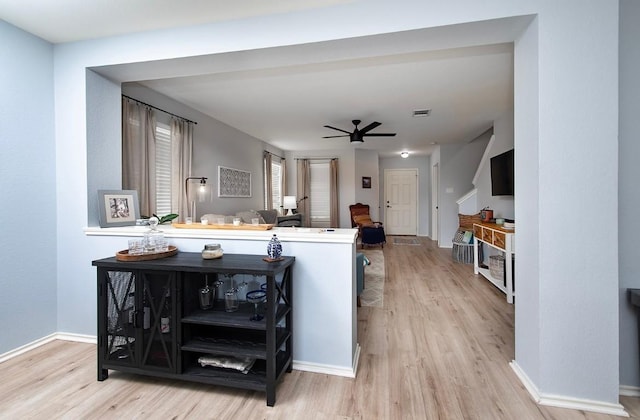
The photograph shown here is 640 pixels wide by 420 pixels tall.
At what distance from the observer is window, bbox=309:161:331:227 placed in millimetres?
7762

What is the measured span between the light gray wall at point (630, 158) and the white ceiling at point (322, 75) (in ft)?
2.02

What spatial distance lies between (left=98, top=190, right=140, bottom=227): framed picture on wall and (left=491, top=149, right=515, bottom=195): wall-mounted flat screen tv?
4.46m

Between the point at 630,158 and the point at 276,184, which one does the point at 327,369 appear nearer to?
the point at 630,158

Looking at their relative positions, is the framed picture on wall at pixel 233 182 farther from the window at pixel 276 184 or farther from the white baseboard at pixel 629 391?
the white baseboard at pixel 629 391

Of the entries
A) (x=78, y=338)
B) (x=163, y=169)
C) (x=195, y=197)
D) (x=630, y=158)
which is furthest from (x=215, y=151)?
(x=630, y=158)

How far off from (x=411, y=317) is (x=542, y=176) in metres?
1.82

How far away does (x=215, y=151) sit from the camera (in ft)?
15.6

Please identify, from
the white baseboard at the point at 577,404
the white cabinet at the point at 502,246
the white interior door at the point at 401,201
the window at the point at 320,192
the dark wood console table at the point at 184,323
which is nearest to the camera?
the white baseboard at the point at 577,404

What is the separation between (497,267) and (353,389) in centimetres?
284

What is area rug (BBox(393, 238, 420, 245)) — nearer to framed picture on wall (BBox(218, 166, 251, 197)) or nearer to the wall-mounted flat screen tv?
the wall-mounted flat screen tv

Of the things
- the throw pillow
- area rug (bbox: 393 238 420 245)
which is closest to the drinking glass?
the throw pillow

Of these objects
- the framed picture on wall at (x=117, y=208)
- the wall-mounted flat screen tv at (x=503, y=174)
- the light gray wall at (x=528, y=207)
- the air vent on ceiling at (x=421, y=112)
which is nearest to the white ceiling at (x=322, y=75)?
the air vent on ceiling at (x=421, y=112)

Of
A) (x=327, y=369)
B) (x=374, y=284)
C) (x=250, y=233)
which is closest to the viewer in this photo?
(x=327, y=369)

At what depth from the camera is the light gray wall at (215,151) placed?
145 inches
